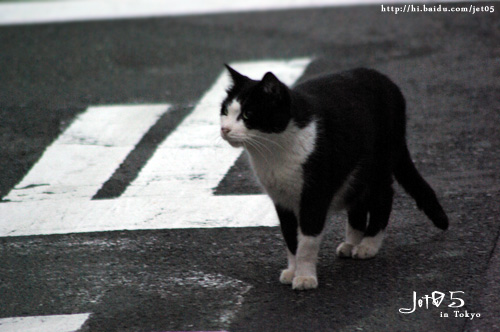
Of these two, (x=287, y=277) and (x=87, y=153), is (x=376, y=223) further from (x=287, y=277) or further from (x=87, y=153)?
(x=87, y=153)

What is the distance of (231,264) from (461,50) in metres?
5.05

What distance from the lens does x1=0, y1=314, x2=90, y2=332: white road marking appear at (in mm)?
4598

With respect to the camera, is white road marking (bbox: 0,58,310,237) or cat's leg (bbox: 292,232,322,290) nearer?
cat's leg (bbox: 292,232,322,290)

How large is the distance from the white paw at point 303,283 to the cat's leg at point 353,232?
1.71 feet

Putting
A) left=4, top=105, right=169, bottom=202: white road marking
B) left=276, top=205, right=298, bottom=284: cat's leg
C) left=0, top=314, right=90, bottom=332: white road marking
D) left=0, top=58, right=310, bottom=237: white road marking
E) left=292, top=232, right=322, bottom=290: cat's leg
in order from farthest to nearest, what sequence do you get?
left=4, top=105, right=169, bottom=202: white road marking → left=0, top=58, right=310, bottom=237: white road marking → left=276, top=205, right=298, bottom=284: cat's leg → left=292, top=232, right=322, bottom=290: cat's leg → left=0, top=314, right=90, bottom=332: white road marking

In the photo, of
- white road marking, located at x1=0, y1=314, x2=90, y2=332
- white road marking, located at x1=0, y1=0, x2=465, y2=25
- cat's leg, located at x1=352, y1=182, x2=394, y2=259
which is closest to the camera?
white road marking, located at x1=0, y1=314, x2=90, y2=332

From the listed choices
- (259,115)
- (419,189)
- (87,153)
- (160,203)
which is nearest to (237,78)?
(259,115)

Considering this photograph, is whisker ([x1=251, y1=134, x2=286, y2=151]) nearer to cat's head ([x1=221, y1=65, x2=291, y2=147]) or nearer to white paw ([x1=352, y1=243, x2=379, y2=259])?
cat's head ([x1=221, y1=65, x2=291, y2=147])

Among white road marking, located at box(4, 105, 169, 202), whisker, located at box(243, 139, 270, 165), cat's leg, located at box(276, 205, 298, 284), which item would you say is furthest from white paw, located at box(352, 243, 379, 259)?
white road marking, located at box(4, 105, 169, 202)

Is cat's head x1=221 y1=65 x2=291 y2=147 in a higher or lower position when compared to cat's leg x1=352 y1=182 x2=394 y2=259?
higher

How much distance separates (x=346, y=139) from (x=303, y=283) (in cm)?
81

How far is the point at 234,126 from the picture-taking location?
4.72 m

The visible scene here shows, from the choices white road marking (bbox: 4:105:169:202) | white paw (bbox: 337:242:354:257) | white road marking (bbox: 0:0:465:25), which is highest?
white paw (bbox: 337:242:354:257)

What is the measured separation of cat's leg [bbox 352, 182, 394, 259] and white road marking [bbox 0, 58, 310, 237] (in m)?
0.78
